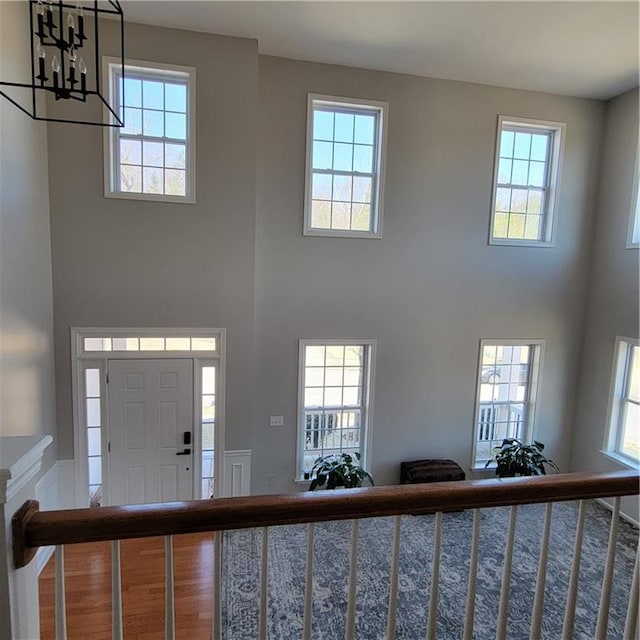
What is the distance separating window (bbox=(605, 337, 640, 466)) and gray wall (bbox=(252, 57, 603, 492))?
0.63m

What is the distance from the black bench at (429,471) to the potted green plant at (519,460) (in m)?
0.57

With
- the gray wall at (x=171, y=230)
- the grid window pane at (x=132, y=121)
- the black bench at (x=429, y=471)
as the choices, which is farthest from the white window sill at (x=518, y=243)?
the grid window pane at (x=132, y=121)

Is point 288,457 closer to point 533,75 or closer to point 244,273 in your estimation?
point 244,273

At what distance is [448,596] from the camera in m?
3.81

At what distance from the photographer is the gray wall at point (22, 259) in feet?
11.1

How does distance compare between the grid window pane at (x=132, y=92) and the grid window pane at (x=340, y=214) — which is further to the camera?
the grid window pane at (x=340, y=214)

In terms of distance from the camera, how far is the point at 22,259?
369 centimetres

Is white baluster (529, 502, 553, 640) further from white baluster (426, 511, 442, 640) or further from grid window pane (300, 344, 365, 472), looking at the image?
grid window pane (300, 344, 365, 472)

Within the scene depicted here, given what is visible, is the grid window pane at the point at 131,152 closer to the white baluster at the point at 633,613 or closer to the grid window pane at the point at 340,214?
the grid window pane at the point at 340,214

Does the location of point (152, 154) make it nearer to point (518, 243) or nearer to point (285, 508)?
point (285, 508)

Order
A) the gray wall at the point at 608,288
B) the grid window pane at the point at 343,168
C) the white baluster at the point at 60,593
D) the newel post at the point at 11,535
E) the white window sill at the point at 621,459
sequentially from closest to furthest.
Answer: the newel post at the point at 11,535, the white baluster at the point at 60,593, the grid window pane at the point at 343,168, the white window sill at the point at 621,459, the gray wall at the point at 608,288

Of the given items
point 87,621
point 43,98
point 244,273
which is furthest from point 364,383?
point 43,98

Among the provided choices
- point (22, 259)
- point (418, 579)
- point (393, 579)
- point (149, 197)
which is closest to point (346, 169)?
point (149, 197)

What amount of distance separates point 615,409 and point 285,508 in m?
6.26
